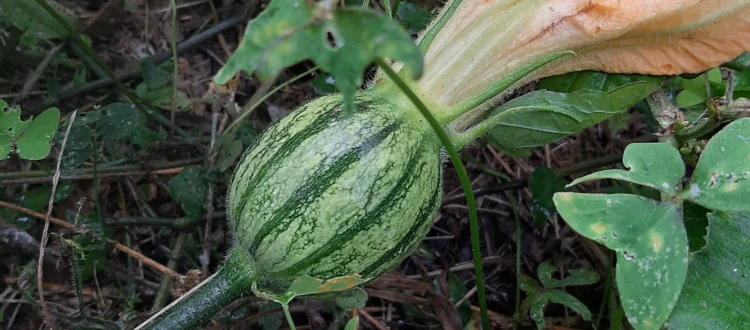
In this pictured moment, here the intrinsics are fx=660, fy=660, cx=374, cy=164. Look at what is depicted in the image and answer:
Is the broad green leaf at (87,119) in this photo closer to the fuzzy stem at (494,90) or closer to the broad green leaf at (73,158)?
the broad green leaf at (73,158)

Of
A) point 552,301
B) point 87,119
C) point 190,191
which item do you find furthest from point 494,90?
point 87,119

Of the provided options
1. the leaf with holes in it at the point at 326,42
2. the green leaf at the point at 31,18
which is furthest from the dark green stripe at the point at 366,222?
the green leaf at the point at 31,18

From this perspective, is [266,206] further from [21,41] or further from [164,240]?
[21,41]

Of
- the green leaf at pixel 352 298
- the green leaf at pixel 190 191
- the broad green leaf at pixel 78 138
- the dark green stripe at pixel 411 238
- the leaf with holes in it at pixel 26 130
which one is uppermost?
the leaf with holes in it at pixel 26 130

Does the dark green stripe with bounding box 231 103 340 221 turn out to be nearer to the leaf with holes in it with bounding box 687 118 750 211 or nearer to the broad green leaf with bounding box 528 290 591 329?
the leaf with holes in it with bounding box 687 118 750 211

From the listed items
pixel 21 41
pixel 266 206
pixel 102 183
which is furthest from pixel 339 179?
pixel 21 41
